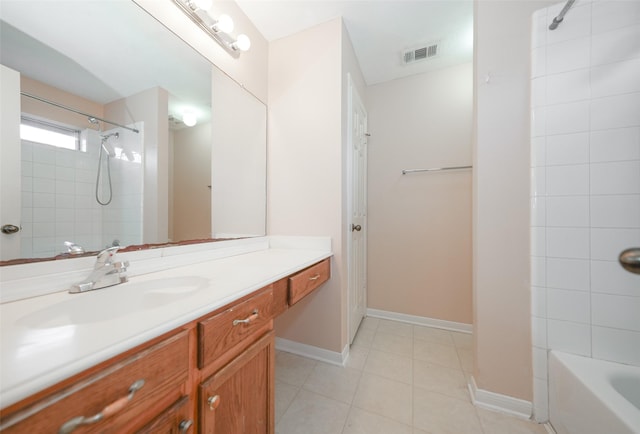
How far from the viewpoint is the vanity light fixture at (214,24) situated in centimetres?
112

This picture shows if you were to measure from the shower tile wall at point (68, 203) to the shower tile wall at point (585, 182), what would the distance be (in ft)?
6.17

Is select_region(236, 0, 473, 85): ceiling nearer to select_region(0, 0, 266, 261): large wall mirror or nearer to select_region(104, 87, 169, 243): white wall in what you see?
select_region(0, 0, 266, 261): large wall mirror

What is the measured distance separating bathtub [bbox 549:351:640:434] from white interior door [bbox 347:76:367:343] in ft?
3.64

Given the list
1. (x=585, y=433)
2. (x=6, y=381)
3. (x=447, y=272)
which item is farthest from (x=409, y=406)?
(x=6, y=381)

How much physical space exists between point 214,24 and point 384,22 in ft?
3.71

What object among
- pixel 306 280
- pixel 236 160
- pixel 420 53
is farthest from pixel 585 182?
pixel 236 160

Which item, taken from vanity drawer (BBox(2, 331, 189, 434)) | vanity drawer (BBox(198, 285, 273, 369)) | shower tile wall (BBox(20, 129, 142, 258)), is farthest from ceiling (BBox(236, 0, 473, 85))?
vanity drawer (BBox(2, 331, 189, 434))

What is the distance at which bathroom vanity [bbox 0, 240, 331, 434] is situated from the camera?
0.34 meters

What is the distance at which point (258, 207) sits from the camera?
1637 millimetres

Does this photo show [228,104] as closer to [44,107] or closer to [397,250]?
[44,107]

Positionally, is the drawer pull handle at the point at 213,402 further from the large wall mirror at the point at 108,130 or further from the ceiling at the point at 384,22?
the ceiling at the point at 384,22

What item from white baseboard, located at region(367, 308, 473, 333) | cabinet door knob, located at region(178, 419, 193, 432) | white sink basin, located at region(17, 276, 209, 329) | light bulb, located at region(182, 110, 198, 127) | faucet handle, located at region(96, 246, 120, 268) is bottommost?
white baseboard, located at region(367, 308, 473, 333)

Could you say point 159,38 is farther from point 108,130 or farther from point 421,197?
point 421,197

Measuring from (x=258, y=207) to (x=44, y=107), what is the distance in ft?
3.48
